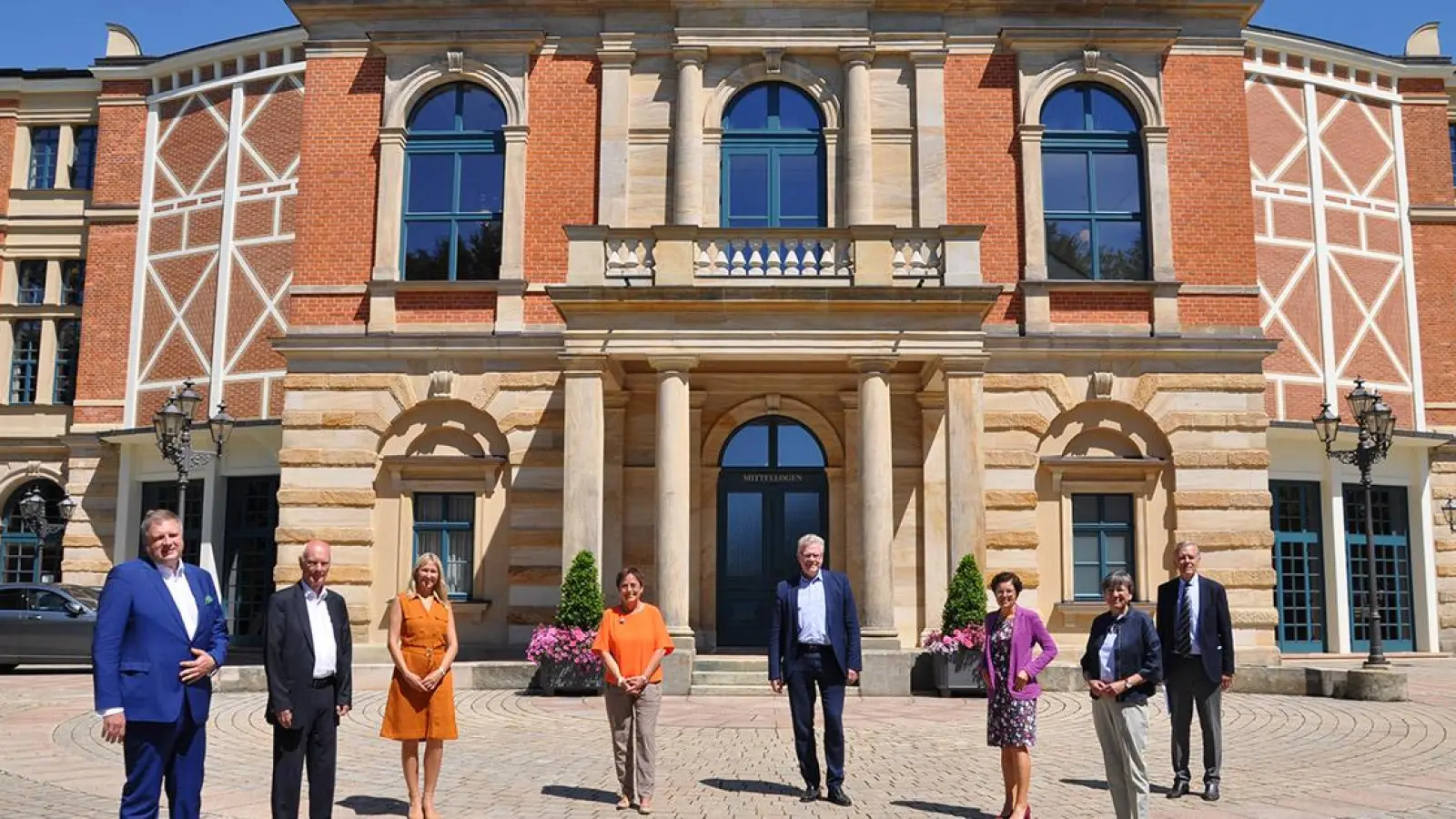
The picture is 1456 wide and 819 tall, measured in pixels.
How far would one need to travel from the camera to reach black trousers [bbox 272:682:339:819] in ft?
23.1

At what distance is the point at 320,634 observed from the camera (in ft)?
23.9

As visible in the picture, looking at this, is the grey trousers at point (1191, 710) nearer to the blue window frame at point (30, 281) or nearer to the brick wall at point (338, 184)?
the brick wall at point (338, 184)

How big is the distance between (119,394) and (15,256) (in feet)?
18.0

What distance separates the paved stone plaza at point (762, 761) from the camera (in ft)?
28.4

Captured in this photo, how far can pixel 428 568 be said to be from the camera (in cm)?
789

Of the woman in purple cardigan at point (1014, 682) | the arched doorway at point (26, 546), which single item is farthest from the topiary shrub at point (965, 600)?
the arched doorway at point (26, 546)

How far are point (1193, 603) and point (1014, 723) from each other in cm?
251

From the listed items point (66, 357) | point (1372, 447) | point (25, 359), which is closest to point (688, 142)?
point (1372, 447)

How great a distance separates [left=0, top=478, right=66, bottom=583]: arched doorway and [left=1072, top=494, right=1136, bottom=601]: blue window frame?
2238 cm

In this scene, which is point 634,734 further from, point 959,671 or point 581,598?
point 959,671

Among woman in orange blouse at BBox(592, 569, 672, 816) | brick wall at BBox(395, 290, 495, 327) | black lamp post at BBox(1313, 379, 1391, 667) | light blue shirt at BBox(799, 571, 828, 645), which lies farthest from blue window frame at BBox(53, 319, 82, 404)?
black lamp post at BBox(1313, 379, 1391, 667)

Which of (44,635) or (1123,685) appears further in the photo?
(44,635)

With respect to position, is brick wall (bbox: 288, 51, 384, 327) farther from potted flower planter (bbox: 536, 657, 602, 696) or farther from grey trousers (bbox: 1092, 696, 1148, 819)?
grey trousers (bbox: 1092, 696, 1148, 819)

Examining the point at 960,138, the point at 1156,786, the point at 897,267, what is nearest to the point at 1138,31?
the point at 960,138
